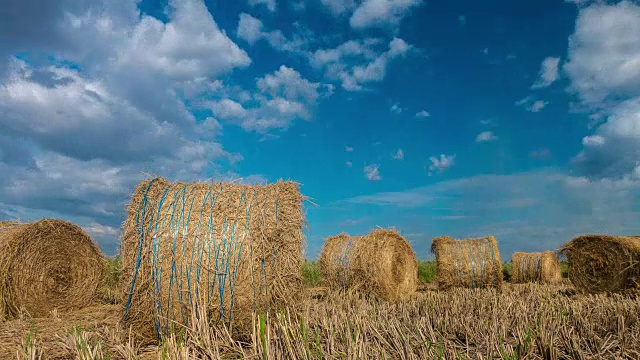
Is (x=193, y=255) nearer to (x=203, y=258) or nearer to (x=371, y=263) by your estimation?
(x=203, y=258)

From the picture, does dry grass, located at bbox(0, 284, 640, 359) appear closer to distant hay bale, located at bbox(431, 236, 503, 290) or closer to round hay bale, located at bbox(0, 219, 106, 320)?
round hay bale, located at bbox(0, 219, 106, 320)

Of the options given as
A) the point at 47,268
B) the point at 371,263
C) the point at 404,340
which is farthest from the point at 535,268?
the point at 47,268

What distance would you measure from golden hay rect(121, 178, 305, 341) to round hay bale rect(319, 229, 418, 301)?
386 centimetres

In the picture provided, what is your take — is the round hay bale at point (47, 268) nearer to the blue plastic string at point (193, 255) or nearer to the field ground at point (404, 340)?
the field ground at point (404, 340)

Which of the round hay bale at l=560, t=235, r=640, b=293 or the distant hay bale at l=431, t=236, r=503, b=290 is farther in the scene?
the distant hay bale at l=431, t=236, r=503, b=290

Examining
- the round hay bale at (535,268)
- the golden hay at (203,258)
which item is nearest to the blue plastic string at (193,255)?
the golden hay at (203,258)

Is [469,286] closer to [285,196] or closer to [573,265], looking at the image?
[573,265]

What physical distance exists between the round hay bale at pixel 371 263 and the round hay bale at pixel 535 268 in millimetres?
6195

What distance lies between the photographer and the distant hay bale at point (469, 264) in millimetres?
10320

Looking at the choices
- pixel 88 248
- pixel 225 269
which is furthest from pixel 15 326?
pixel 225 269

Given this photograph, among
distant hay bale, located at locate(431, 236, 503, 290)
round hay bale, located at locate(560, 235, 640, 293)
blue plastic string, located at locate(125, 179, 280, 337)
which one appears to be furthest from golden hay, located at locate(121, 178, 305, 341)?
round hay bale, located at locate(560, 235, 640, 293)

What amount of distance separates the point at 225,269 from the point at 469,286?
7036 millimetres

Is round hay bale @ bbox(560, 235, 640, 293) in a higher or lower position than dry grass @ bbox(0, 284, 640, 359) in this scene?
higher

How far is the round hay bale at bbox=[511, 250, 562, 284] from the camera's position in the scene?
46.2 feet
